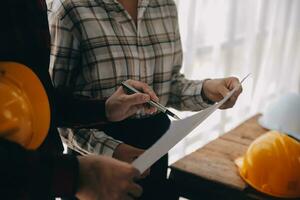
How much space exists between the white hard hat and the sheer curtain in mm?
396

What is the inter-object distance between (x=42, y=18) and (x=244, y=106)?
6.42ft

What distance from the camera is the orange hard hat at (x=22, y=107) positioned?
0.49 metres

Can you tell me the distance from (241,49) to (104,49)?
153 cm

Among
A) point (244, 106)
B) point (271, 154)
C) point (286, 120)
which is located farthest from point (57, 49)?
point (244, 106)

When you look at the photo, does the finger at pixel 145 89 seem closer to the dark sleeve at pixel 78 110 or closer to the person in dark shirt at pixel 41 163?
the dark sleeve at pixel 78 110

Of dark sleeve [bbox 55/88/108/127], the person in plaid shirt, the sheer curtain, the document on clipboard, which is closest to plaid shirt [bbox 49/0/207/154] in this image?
the person in plaid shirt

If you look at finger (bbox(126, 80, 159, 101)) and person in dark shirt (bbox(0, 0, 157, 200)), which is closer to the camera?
person in dark shirt (bbox(0, 0, 157, 200))

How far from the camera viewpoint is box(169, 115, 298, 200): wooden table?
45.1 inches

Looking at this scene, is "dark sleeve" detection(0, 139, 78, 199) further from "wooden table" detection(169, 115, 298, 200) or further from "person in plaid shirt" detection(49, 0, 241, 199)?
"wooden table" detection(169, 115, 298, 200)

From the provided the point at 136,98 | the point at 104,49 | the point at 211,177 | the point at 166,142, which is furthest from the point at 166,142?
the point at 211,177

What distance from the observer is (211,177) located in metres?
1.17

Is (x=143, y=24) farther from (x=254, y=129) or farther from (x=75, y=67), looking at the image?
(x=254, y=129)

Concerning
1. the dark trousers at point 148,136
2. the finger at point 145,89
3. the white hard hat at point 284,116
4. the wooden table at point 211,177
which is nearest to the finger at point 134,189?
the finger at point 145,89

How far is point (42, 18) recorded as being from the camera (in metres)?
0.65
